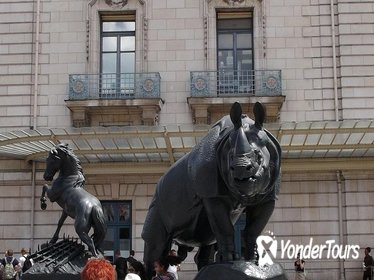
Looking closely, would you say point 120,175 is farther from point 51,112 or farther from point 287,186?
point 287,186

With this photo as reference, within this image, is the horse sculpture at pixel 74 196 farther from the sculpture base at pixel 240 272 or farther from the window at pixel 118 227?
the window at pixel 118 227

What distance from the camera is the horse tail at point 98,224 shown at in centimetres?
749

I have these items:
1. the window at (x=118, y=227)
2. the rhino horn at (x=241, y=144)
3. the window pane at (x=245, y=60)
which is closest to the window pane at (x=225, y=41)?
the window pane at (x=245, y=60)

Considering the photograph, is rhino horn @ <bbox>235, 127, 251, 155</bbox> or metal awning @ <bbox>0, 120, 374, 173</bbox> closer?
rhino horn @ <bbox>235, 127, 251, 155</bbox>

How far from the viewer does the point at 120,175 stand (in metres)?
23.7

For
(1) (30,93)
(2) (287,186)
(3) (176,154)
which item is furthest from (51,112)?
(2) (287,186)

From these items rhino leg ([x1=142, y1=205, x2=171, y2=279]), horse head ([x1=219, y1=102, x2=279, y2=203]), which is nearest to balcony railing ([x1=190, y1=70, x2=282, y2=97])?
rhino leg ([x1=142, y1=205, x2=171, y2=279])

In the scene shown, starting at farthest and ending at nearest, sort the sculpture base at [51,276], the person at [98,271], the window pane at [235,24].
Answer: the window pane at [235,24], the sculpture base at [51,276], the person at [98,271]

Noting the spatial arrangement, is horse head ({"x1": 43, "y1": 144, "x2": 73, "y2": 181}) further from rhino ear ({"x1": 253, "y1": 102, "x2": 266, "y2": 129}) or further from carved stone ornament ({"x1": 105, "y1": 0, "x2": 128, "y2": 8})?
carved stone ornament ({"x1": 105, "y1": 0, "x2": 128, "y2": 8})

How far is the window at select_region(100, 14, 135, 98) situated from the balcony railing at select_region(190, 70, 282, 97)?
2.47 metres

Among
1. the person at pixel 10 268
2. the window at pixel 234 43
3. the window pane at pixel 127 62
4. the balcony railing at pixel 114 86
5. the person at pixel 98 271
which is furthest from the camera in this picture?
the window pane at pixel 127 62

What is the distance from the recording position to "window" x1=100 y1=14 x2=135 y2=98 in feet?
78.8

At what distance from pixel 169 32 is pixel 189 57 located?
1180 mm

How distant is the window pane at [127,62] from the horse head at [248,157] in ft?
66.1
